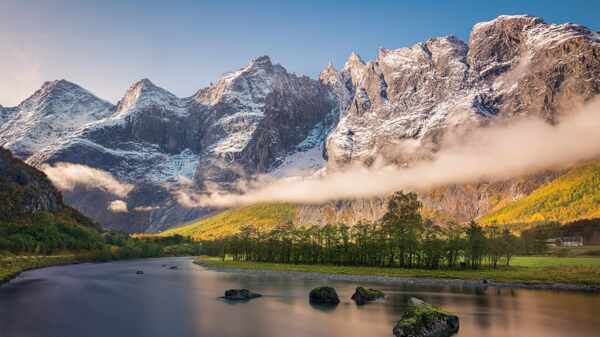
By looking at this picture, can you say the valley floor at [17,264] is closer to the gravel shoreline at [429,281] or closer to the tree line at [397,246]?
the gravel shoreline at [429,281]

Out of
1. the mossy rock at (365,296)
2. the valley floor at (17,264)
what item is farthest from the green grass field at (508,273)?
the valley floor at (17,264)

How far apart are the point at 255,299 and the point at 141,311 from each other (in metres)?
22.0

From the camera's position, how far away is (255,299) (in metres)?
90.5

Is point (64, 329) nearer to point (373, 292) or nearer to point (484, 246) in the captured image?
point (373, 292)

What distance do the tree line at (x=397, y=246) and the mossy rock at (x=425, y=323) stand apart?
265 ft

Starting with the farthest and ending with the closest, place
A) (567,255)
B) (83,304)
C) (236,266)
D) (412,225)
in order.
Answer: (567,255)
(236,266)
(412,225)
(83,304)

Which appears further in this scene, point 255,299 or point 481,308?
point 255,299

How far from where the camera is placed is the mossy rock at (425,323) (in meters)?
55.6

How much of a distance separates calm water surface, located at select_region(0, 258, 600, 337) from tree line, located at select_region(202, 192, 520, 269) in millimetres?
34449

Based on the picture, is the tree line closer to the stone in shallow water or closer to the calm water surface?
the calm water surface

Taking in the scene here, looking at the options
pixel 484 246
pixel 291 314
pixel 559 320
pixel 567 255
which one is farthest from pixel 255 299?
pixel 567 255

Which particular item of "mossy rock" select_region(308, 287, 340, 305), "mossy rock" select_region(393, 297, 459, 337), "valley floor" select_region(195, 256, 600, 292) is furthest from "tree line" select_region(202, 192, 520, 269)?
"mossy rock" select_region(393, 297, 459, 337)

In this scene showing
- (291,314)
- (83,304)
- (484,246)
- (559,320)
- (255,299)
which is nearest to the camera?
(559,320)

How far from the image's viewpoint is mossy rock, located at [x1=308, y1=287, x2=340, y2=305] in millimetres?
82875
